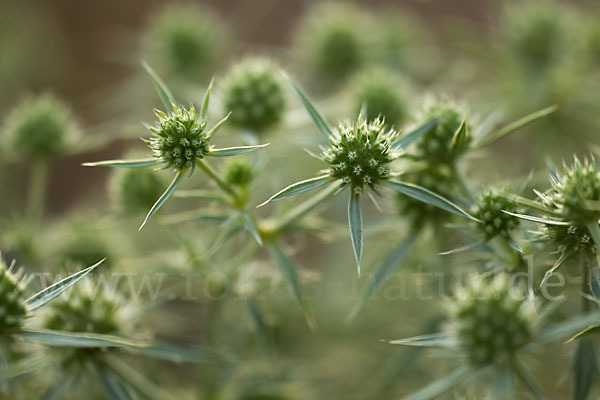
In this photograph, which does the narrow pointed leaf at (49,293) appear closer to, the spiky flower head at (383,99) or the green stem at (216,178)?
the green stem at (216,178)

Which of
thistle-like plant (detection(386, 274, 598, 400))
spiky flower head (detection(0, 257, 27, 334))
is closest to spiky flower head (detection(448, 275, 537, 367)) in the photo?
thistle-like plant (detection(386, 274, 598, 400))

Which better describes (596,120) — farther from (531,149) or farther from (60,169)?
(60,169)

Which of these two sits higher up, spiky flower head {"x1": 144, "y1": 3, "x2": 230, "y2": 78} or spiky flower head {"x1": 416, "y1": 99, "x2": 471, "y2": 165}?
spiky flower head {"x1": 144, "y1": 3, "x2": 230, "y2": 78}

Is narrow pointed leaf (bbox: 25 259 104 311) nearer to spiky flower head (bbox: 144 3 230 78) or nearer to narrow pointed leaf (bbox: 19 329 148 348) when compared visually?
narrow pointed leaf (bbox: 19 329 148 348)

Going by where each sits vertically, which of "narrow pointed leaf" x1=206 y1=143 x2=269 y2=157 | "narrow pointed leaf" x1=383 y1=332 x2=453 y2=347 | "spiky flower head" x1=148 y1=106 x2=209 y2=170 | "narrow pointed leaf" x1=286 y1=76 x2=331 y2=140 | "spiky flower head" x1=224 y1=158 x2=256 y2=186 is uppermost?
"narrow pointed leaf" x1=286 y1=76 x2=331 y2=140

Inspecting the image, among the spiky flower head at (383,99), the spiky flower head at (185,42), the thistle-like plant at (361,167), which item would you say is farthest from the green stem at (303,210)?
the spiky flower head at (185,42)

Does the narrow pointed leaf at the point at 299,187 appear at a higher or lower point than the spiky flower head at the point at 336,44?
lower
